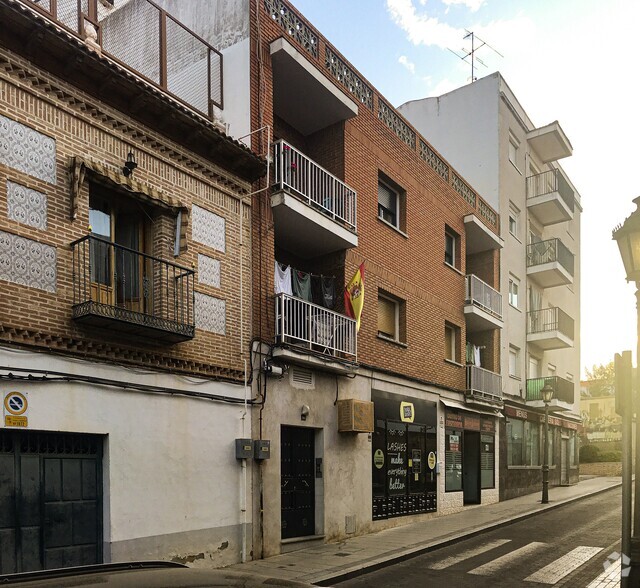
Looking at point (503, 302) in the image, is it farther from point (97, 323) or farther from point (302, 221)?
point (97, 323)

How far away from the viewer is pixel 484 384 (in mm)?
20891

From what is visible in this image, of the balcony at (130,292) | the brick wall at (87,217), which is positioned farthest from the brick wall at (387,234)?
the balcony at (130,292)

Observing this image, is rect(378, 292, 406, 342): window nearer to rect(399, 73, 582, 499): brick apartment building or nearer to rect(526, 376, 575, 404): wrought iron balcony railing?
rect(399, 73, 582, 499): brick apartment building

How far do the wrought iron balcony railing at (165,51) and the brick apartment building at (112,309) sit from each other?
1.24 metres

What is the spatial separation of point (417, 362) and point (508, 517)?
183 inches

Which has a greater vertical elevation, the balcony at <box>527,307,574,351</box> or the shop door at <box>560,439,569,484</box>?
the balcony at <box>527,307,574,351</box>

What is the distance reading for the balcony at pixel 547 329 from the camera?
26.2 m

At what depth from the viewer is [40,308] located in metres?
7.73

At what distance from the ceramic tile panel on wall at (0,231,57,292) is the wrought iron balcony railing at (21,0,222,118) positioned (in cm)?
396

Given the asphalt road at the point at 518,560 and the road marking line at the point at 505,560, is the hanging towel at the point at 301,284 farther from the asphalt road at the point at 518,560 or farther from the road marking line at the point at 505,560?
the road marking line at the point at 505,560

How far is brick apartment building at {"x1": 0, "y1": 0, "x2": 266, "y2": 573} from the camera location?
7621 millimetres

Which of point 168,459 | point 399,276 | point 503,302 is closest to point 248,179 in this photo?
point 168,459

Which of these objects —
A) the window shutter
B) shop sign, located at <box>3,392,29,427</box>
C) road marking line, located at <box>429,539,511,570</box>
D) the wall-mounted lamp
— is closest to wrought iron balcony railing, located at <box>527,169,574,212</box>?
the window shutter

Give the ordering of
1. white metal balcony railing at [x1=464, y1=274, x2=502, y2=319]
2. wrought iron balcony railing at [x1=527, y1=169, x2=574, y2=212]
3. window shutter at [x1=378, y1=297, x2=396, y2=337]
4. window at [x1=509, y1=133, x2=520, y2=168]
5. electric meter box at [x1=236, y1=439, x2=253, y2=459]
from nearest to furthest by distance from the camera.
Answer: electric meter box at [x1=236, y1=439, x2=253, y2=459] → window shutter at [x1=378, y1=297, x2=396, y2=337] → white metal balcony railing at [x1=464, y1=274, x2=502, y2=319] → window at [x1=509, y1=133, x2=520, y2=168] → wrought iron balcony railing at [x1=527, y1=169, x2=574, y2=212]
